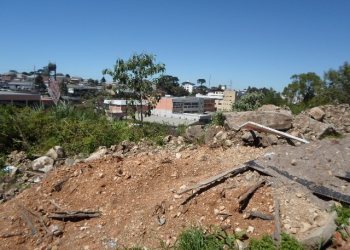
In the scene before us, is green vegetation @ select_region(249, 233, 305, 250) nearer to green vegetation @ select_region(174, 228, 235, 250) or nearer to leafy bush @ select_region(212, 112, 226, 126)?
green vegetation @ select_region(174, 228, 235, 250)

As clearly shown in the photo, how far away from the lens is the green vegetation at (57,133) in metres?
7.21

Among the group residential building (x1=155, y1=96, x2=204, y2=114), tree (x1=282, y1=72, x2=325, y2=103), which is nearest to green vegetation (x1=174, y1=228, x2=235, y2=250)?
tree (x1=282, y1=72, x2=325, y2=103)

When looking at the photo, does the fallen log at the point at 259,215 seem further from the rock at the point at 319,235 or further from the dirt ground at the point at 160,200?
the rock at the point at 319,235

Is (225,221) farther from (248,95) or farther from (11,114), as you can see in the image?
(248,95)

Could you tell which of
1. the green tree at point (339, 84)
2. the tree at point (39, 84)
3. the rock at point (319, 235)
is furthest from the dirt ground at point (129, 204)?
the tree at point (39, 84)

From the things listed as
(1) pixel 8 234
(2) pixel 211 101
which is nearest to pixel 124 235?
(1) pixel 8 234

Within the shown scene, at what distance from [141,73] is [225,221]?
6.42m

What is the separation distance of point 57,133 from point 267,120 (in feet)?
15.7

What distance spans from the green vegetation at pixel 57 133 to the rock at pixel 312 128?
293 cm

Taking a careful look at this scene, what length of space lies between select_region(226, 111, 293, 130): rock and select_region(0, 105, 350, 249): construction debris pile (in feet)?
2.89

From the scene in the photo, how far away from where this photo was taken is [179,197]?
13.7 feet

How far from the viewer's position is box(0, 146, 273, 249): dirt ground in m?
3.78

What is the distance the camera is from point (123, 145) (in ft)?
21.2

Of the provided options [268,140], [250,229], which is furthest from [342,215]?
[268,140]
